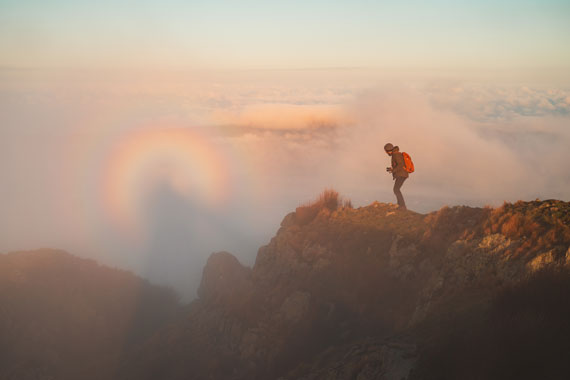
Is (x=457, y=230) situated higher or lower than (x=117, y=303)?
higher

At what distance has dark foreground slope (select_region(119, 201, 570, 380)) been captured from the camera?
26.5 ft

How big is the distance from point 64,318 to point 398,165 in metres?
24.7

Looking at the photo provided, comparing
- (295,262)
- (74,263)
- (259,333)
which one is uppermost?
(295,262)

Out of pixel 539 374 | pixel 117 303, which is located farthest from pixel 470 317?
pixel 117 303

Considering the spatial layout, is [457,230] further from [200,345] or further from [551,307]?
[200,345]

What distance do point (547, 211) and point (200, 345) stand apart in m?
14.2

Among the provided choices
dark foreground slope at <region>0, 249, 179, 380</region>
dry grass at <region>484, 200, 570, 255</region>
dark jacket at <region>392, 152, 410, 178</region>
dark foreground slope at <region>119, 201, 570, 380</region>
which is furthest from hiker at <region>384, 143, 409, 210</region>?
dark foreground slope at <region>0, 249, 179, 380</region>

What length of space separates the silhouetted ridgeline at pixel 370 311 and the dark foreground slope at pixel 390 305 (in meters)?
0.04

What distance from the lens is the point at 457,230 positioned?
46.1ft

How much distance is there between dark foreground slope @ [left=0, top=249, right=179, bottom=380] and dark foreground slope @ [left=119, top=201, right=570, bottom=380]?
6.48 m

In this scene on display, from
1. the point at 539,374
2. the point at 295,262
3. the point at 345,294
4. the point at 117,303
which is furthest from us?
the point at 117,303

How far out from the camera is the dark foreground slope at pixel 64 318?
24672 mm

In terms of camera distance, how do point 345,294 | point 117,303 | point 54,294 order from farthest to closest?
point 117,303, point 54,294, point 345,294

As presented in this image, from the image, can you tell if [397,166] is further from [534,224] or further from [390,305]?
[534,224]
